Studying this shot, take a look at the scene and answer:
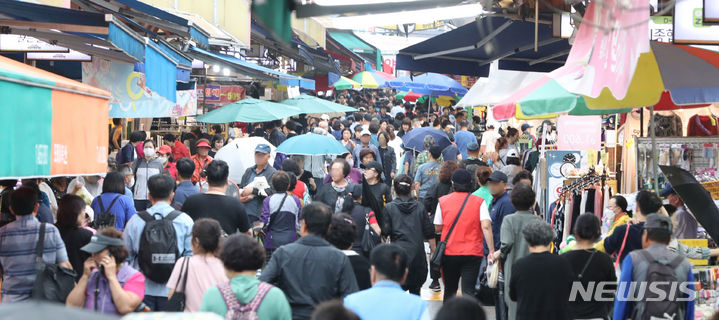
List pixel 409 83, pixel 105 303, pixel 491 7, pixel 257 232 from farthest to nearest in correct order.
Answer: pixel 409 83
pixel 257 232
pixel 491 7
pixel 105 303

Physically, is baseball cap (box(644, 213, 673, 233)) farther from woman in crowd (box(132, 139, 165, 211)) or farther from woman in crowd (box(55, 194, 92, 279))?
woman in crowd (box(132, 139, 165, 211))

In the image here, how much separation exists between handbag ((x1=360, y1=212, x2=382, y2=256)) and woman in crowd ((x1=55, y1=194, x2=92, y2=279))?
9.50ft

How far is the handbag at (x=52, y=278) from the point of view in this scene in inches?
244

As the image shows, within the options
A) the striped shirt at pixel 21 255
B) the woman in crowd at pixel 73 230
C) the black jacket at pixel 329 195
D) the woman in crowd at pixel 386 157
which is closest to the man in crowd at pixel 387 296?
the striped shirt at pixel 21 255

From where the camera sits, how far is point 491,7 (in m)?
8.49

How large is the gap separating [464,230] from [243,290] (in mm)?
4364

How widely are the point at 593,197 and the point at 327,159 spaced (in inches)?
280

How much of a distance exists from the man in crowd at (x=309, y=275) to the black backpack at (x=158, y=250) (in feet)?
3.97

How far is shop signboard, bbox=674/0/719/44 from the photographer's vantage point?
6941 mm

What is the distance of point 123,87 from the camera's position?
34.7 ft

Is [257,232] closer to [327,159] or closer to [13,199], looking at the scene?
[13,199]

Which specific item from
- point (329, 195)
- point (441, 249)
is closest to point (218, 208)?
point (329, 195)

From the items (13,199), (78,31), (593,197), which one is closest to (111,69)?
(78,31)

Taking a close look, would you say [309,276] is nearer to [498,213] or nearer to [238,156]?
[498,213]
